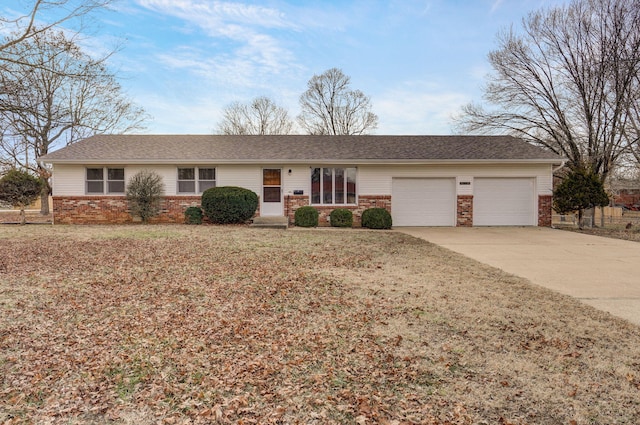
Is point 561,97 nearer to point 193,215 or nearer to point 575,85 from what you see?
point 575,85

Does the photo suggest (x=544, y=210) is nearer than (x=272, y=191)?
Yes

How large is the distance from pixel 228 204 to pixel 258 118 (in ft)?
69.8

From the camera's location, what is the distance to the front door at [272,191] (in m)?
15.7

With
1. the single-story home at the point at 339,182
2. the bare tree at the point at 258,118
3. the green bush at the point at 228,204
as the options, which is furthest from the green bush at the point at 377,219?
the bare tree at the point at 258,118

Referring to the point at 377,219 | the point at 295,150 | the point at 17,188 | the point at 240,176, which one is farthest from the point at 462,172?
the point at 17,188

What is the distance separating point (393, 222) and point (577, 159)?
31.2 feet

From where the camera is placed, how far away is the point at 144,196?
1479 centimetres

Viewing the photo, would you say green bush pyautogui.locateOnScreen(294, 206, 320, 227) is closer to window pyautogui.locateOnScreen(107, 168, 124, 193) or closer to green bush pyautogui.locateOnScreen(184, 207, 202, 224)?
green bush pyautogui.locateOnScreen(184, 207, 202, 224)

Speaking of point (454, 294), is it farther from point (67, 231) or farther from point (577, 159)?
point (577, 159)

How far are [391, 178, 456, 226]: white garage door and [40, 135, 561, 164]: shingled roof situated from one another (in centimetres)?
107

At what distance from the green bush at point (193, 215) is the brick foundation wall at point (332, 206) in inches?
131

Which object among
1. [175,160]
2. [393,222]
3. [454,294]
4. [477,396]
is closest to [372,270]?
[454,294]

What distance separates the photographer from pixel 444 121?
72.9 feet

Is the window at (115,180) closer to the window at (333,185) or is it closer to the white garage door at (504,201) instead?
the window at (333,185)
